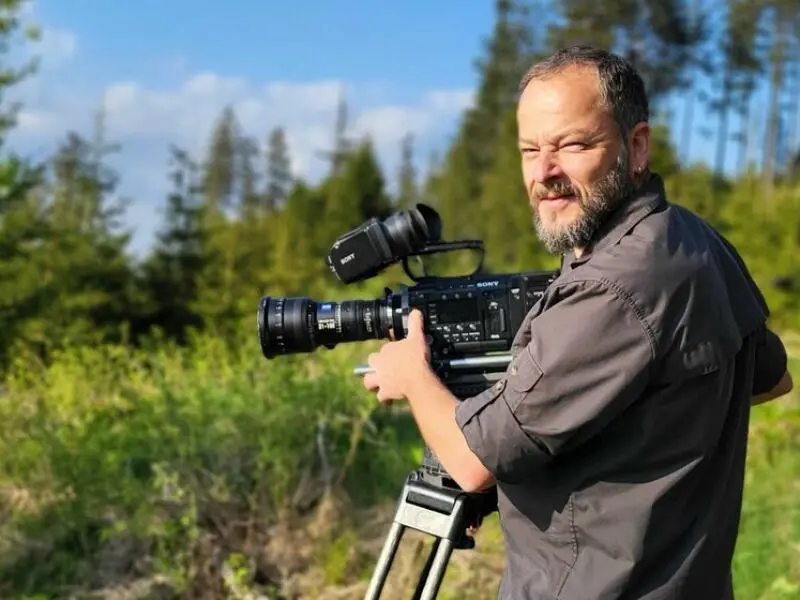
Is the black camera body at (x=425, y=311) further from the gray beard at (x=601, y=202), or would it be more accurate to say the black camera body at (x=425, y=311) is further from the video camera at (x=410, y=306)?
the gray beard at (x=601, y=202)

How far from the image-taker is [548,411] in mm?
1458

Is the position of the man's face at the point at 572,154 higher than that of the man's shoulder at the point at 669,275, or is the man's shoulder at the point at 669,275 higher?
the man's face at the point at 572,154

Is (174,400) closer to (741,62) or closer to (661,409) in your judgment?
(661,409)

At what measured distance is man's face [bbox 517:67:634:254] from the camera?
1.54 metres

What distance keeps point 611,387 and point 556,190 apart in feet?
1.34

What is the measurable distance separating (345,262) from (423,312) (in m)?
0.33

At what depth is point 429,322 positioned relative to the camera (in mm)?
1936

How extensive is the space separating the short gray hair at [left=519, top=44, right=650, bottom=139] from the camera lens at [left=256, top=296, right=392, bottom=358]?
769 millimetres

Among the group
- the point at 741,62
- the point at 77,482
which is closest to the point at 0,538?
the point at 77,482

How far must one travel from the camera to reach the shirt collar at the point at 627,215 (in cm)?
152

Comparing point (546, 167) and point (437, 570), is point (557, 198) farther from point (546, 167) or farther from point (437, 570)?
point (437, 570)

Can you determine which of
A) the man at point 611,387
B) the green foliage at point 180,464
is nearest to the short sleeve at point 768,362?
the man at point 611,387

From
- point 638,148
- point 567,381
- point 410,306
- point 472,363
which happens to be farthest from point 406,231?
point 567,381

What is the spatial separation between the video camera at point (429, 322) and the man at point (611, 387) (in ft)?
0.85
